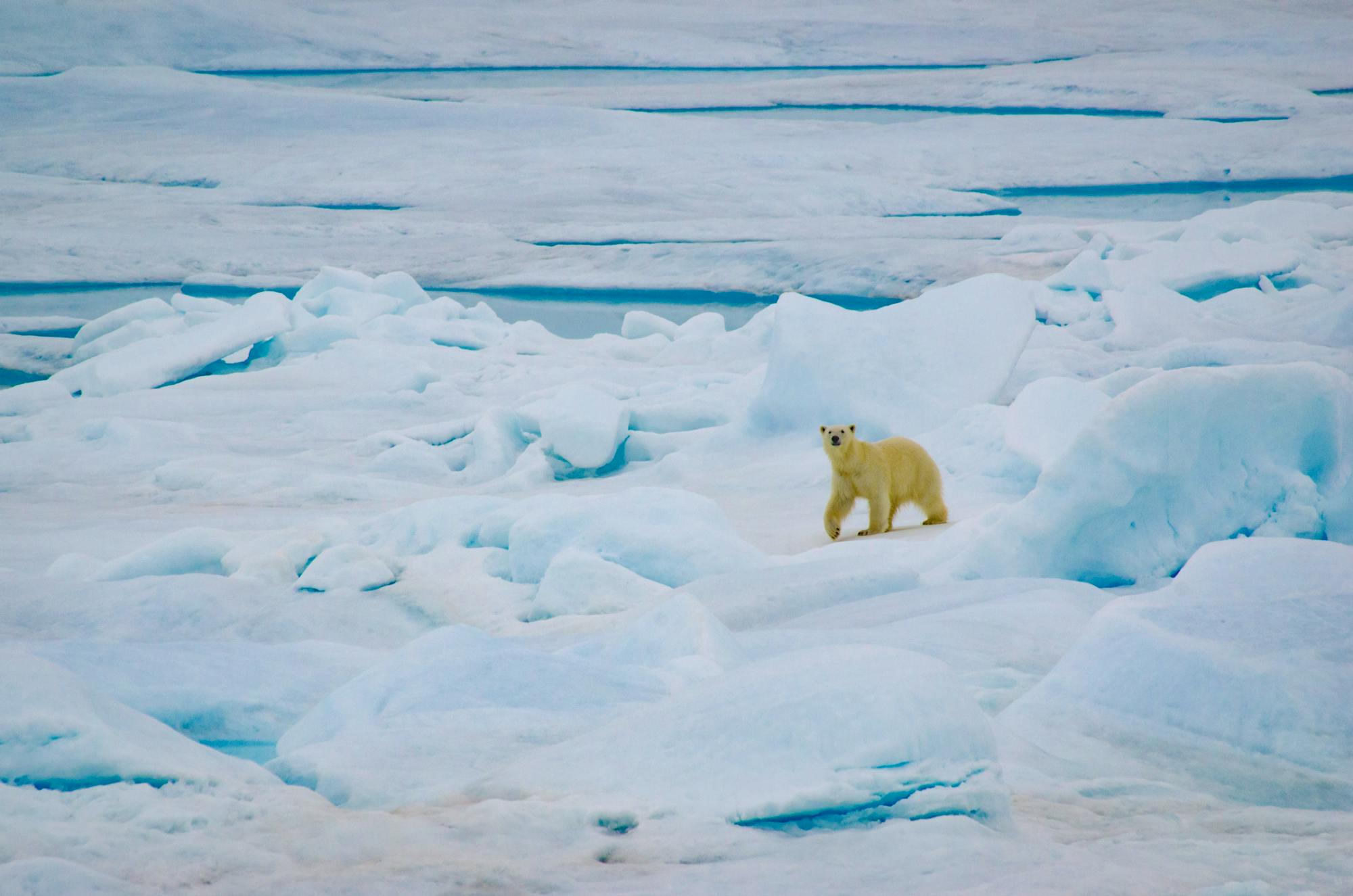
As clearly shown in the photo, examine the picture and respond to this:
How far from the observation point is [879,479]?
3.70m

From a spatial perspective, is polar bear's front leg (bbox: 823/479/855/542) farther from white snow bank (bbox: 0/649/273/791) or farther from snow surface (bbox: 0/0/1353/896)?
white snow bank (bbox: 0/649/273/791)

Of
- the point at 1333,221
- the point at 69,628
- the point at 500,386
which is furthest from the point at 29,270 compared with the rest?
the point at 1333,221

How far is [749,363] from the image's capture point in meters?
6.80

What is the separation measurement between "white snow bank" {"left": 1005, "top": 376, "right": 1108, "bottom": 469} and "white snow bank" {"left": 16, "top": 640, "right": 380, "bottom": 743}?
2398 mm

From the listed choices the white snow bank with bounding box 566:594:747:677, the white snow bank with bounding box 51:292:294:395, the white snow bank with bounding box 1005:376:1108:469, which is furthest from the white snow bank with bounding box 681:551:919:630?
the white snow bank with bounding box 51:292:294:395

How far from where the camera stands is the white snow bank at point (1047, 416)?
3828 mm

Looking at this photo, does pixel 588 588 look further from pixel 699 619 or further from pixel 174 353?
pixel 174 353

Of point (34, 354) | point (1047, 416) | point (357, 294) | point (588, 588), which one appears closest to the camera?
point (588, 588)

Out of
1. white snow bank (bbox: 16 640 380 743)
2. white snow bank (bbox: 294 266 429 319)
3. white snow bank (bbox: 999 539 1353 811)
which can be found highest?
white snow bank (bbox: 999 539 1353 811)

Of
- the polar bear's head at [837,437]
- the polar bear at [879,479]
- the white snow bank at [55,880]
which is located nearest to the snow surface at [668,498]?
the white snow bank at [55,880]

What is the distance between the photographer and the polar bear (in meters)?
3.70

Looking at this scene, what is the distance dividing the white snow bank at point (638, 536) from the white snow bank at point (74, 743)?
178 cm

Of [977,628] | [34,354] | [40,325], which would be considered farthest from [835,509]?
[40,325]

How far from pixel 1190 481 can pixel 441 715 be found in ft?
6.47
